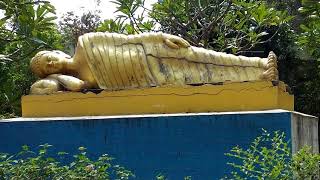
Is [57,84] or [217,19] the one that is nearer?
[57,84]

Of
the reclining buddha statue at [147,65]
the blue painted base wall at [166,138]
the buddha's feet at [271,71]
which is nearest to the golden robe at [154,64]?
the reclining buddha statue at [147,65]

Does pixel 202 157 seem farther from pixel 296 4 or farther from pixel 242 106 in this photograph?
pixel 296 4

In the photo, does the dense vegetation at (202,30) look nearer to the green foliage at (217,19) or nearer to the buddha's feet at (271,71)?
the green foliage at (217,19)

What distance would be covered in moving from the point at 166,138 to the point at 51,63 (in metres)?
1.69

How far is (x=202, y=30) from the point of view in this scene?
11.3 meters

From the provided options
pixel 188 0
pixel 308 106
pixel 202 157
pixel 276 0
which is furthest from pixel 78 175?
pixel 276 0

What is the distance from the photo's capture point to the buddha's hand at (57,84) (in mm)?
5902

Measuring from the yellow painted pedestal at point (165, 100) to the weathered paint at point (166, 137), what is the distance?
0.22m

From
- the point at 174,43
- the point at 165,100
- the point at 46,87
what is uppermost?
the point at 174,43

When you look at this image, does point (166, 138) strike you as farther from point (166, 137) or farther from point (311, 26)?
point (311, 26)

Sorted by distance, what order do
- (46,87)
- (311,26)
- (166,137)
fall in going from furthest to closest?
(311,26) < (46,87) < (166,137)

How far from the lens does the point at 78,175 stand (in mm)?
3479

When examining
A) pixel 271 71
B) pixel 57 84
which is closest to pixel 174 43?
pixel 271 71

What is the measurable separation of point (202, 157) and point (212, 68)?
1031 millimetres
